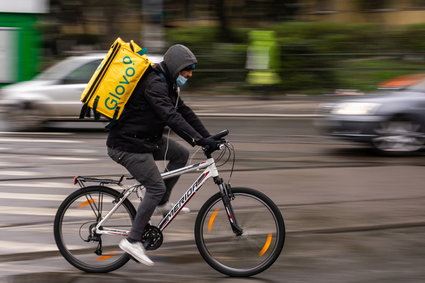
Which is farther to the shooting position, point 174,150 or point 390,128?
A: point 390,128

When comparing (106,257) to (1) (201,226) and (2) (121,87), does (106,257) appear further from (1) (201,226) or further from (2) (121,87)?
(2) (121,87)

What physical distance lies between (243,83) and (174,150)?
54.4ft

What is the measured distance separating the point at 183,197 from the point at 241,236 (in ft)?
1.68

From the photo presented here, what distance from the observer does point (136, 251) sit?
222 inches

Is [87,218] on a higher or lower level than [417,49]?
higher

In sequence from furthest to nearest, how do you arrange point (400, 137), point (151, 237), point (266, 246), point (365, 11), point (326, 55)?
point (365, 11) < point (326, 55) < point (400, 137) < point (151, 237) < point (266, 246)

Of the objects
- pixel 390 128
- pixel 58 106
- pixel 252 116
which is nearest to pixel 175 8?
pixel 252 116

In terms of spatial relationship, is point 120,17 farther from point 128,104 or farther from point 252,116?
point 128,104

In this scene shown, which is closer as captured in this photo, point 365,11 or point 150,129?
point 150,129

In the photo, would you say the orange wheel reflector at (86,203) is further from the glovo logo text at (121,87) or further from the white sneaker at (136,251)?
the glovo logo text at (121,87)

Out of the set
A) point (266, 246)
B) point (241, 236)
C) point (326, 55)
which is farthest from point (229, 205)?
point (326, 55)

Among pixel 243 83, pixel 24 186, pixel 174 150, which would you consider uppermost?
pixel 174 150

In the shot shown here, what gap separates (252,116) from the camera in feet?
59.1

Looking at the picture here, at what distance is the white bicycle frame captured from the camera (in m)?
5.72
